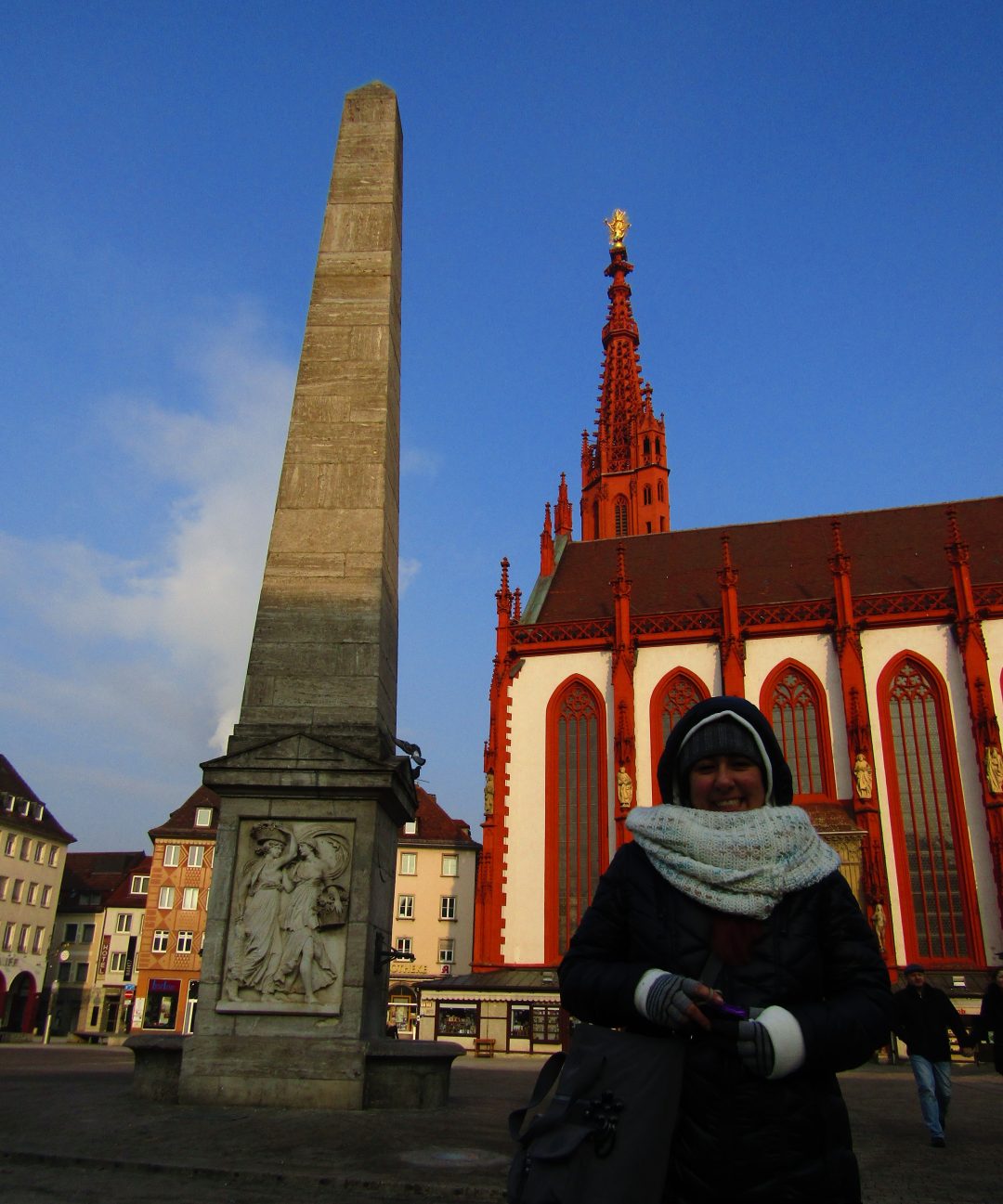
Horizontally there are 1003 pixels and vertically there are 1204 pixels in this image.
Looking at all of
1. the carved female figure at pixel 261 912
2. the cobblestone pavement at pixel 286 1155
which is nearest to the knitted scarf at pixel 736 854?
the cobblestone pavement at pixel 286 1155

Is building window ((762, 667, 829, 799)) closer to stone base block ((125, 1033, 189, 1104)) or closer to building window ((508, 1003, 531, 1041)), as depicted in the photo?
building window ((508, 1003, 531, 1041))

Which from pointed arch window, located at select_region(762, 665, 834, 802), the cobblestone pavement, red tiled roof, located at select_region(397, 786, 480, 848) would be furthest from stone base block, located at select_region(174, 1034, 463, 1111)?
red tiled roof, located at select_region(397, 786, 480, 848)

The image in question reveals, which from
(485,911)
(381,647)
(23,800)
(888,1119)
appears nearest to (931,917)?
(485,911)

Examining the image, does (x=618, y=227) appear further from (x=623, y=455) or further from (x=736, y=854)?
(x=736, y=854)

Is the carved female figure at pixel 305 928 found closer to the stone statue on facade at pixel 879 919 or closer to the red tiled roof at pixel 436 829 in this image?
the stone statue on facade at pixel 879 919

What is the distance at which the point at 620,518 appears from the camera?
181ft

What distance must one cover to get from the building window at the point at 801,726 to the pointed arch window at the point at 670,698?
2.23 meters

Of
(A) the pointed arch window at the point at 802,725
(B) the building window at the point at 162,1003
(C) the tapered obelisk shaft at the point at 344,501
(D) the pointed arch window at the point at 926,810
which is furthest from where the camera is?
(B) the building window at the point at 162,1003

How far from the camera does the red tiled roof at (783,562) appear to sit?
111 feet

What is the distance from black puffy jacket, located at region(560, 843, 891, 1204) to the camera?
2.11 m

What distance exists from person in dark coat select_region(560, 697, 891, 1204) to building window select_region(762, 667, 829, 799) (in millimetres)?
28671

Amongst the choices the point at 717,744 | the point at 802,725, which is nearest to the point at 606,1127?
the point at 717,744

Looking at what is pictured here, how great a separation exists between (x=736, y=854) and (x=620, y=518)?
5335 centimetres

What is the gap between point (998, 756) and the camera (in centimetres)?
2789
